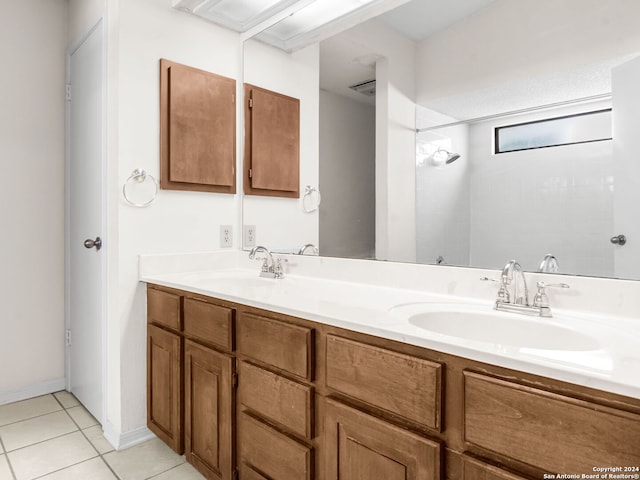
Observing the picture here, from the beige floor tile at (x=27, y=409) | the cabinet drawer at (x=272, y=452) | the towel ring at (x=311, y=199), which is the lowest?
the beige floor tile at (x=27, y=409)

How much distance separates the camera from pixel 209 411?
5.11 ft

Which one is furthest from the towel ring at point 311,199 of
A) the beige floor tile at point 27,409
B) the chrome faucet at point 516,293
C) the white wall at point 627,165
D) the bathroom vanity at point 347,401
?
the beige floor tile at point 27,409

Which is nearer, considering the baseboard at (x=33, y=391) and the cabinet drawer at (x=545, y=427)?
the cabinet drawer at (x=545, y=427)

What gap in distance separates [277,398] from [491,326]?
0.68 meters

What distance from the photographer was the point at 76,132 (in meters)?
2.37

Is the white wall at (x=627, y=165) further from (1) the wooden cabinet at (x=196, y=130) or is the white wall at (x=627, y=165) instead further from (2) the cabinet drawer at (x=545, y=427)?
(1) the wooden cabinet at (x=196, y=130)

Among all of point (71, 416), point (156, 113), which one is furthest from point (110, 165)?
point (71, 416)

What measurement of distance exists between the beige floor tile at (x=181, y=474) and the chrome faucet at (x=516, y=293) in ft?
4.60

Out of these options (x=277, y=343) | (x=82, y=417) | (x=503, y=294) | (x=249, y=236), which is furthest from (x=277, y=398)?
(x=82, y=417)

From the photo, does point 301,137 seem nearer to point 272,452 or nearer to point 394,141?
point 394,141

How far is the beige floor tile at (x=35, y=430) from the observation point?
195cm

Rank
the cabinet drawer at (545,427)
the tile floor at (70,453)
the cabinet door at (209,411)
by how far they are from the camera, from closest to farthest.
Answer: the cabinet drawer at (545,427)
the cabinet door at (209,411)
the tile floor at (70,453)

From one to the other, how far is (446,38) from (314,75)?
0.71 metres

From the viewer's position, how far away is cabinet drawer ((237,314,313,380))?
1174 millimetres
